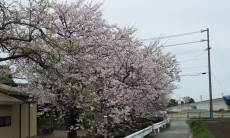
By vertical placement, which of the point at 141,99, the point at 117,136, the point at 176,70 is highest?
the point at 176,70

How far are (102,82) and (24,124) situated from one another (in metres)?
11.4

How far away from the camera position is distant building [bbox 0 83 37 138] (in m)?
23.1

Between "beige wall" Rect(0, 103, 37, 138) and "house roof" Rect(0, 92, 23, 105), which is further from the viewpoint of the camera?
"beige wall" Rect(0, 103, 37, 138)

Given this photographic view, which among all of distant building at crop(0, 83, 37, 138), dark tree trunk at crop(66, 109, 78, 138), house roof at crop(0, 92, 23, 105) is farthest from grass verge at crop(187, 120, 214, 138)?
house roof at crop(0, 92, 23, 105)

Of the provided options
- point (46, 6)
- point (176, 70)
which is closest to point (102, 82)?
point (46, 6)

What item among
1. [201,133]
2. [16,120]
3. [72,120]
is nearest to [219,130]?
[201,133]

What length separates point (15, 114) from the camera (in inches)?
1003

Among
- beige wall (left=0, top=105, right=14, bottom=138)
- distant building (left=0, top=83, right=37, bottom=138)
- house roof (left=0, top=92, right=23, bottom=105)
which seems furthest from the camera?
beige wall (left=0, top=105, right=14, bottom=138)

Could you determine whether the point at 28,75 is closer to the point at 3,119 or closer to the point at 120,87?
the point at 120,87

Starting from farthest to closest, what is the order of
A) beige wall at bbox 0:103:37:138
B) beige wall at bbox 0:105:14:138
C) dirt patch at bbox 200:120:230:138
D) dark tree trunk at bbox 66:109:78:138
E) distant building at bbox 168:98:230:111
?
distant building at bbox 168:98:230:111, beige wall at bbox 0:103:37:138, beige wall at bbox 0:105:14:138, dirt patch at bbox 200:120:230:138, dark tree trunk at bbox 66:109:78:138

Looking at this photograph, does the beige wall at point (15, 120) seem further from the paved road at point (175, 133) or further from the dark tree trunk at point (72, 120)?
the paved road at point (175, 133)

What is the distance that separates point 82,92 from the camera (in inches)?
571

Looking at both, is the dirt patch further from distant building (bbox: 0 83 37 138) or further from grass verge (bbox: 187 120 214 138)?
distant building (bbox: 0 83 37 138)

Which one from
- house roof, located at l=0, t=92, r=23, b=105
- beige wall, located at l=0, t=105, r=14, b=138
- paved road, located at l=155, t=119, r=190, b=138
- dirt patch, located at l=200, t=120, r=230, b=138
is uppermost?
house roof, located at l=0, t=92, r=23, b=105
